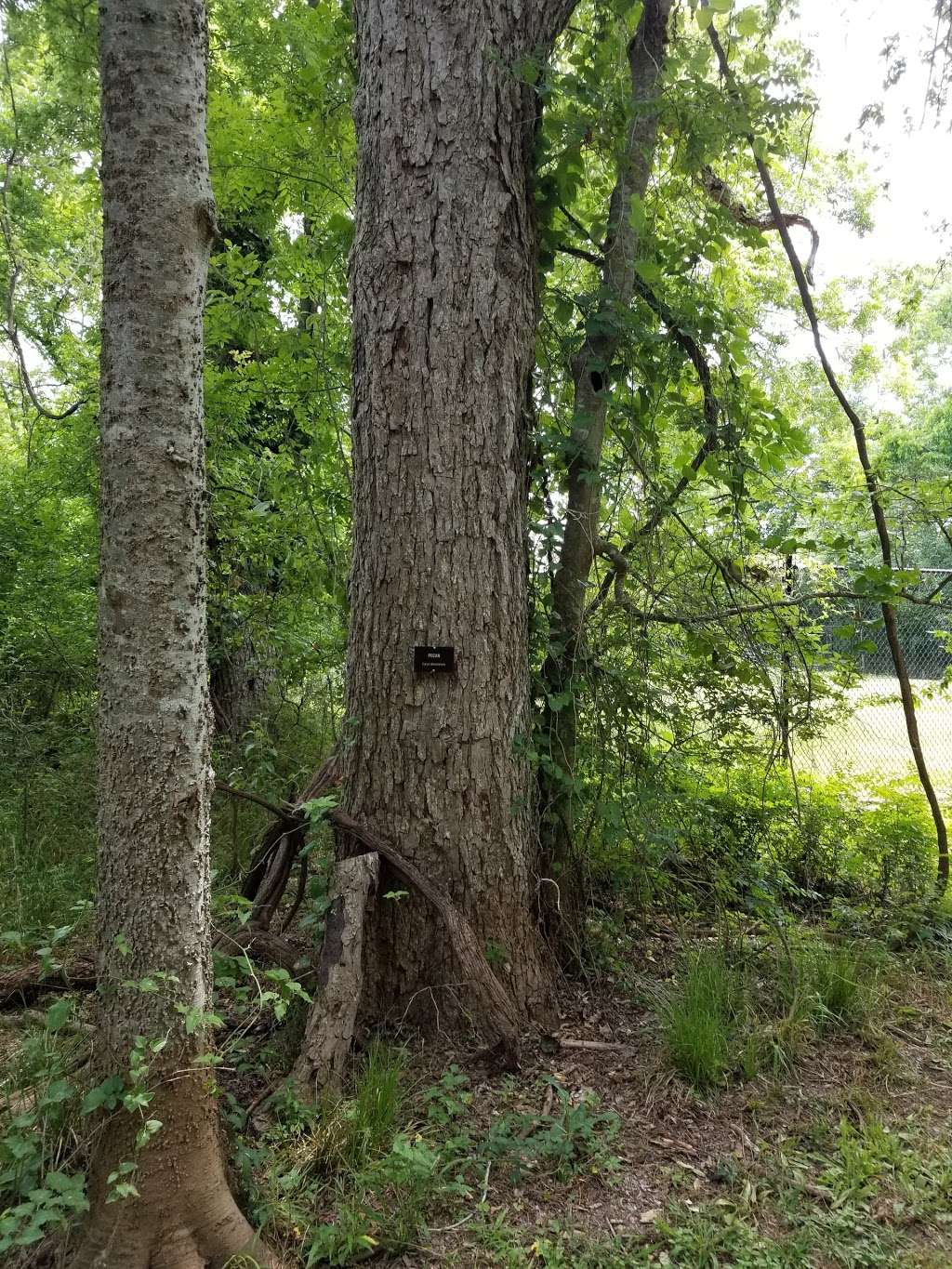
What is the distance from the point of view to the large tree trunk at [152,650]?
197 cm

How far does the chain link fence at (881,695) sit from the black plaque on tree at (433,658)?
2122 millimetres

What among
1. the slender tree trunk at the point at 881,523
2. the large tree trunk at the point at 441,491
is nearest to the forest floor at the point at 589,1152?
the large tree trunk at the point at 441,491

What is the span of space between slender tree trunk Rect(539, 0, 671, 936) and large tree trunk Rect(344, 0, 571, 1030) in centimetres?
25

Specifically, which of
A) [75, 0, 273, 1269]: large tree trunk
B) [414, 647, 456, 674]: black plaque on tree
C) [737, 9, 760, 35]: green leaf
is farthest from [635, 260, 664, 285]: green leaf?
[75, 0, 273, 1269]: large tree trunk

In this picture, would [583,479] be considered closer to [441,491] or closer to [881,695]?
[441,491]

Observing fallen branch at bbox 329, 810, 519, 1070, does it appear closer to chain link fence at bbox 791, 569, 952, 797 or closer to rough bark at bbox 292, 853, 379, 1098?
rough bark at bbox 292, 853, 379, 1098

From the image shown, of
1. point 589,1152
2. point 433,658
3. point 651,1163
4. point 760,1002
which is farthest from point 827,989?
point 433,658

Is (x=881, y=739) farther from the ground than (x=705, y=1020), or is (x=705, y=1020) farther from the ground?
(x=881, y=739)

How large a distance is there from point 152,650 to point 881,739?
20.5 ft

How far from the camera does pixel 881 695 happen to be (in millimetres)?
5266

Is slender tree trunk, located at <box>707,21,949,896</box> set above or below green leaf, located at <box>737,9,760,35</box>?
below

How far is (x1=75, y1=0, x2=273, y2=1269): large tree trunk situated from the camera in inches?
77.7

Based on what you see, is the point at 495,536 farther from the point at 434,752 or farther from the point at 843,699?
the point at 843,699

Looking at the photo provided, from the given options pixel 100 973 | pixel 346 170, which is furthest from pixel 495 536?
pixel 346 170
